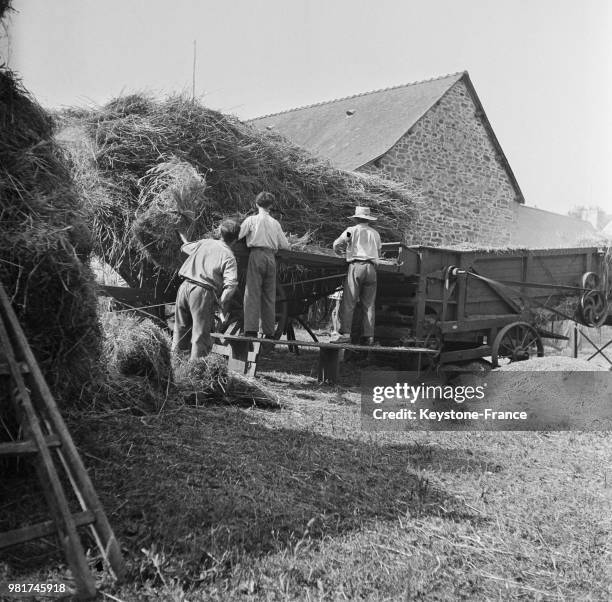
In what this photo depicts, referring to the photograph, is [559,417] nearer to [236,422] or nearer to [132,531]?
[236,422]

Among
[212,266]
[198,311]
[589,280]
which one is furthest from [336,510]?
[589,280]

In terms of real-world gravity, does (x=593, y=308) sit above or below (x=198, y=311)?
above

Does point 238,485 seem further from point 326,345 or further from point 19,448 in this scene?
point 326,345

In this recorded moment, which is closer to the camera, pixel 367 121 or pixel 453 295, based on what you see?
pixel 453 295

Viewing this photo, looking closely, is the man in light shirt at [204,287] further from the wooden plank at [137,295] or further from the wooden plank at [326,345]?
the wooden plank at [137,295]

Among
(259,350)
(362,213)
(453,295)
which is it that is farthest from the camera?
(453,295)

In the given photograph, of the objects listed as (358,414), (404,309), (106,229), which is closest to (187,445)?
(358,414)

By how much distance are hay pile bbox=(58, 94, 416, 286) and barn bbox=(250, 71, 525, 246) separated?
311 inches

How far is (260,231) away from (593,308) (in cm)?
580

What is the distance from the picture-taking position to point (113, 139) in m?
7.46

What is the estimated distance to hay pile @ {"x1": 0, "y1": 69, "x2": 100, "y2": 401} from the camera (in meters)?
3.46

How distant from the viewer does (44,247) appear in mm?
3459

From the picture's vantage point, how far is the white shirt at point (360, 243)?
7.80 m

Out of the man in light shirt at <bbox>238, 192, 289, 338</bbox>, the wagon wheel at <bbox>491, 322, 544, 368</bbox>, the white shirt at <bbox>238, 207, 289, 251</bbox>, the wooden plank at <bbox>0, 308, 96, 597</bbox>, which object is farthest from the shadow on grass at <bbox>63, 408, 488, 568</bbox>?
the wagon wheel at <bbox>491, 322, 544, 368</bbox>
